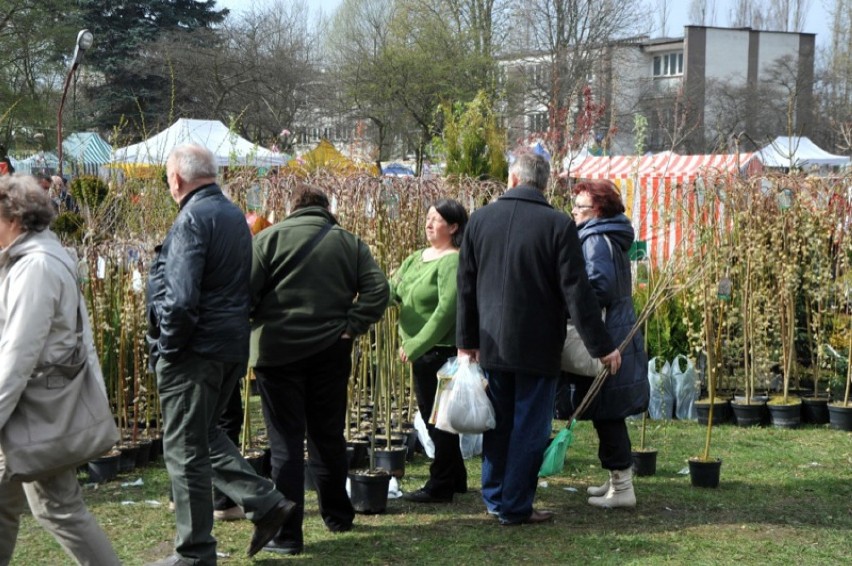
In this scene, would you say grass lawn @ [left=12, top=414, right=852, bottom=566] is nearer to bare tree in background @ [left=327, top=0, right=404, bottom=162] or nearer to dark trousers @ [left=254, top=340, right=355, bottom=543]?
dark trousers @ [left=254, top=340, right=355, bottom=543]

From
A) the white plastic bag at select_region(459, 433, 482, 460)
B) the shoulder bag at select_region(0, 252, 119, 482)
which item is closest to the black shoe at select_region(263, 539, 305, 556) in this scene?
the shoulder bag at select_region(0, 252, 119, 482)

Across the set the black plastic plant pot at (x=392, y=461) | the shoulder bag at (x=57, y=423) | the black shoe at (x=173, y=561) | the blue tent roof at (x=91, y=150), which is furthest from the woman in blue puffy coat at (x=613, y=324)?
the blue tent roof at (x=91, y=150)

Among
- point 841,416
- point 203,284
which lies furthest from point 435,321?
point 841,416

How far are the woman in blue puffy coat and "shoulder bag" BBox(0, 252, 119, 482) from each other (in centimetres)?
263

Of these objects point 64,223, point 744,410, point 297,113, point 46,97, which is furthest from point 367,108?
point 744,410

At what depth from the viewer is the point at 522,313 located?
5.28m

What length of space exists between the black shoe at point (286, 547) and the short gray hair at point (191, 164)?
5.52 ft

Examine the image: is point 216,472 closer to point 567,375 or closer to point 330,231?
point 330,231

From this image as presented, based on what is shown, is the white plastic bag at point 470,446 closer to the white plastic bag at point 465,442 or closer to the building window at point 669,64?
the white plastic bag at point 465,442

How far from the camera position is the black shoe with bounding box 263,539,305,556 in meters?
4.98

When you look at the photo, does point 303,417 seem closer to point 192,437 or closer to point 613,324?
point 192,437

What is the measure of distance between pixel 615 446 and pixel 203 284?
247 centimetres

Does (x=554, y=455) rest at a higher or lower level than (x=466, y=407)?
lower

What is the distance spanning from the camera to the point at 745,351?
862 centimetres
